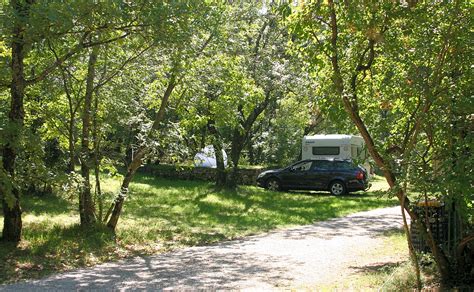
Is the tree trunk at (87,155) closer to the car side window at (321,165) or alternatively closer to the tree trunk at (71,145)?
the tree trunk at (71,145)

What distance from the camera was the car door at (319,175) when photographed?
21875 mm

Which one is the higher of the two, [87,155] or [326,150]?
[326,150]

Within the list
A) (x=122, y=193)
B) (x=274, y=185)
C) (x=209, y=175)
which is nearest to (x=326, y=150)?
(x=274, y=185)

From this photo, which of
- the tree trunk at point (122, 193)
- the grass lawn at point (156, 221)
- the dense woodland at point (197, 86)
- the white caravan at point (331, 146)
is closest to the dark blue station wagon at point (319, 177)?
the grass lawn at point (156, 221)

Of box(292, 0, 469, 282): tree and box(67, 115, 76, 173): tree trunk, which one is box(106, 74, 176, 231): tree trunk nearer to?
box(67, 115, 76, 173): tree trunk

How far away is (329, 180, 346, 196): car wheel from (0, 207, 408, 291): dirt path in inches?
394

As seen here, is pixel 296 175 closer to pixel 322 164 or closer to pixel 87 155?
pixel 322 164

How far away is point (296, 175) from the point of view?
73.4ft

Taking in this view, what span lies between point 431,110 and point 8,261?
637cm

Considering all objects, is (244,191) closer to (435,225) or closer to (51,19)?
(435,225)

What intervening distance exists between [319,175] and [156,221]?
10.8 metres

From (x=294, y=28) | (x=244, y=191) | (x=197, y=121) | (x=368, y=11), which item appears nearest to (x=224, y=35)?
(x=197, y=121)

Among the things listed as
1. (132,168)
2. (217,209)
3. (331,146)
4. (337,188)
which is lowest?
(217,209)

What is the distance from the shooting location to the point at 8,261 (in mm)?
7898
